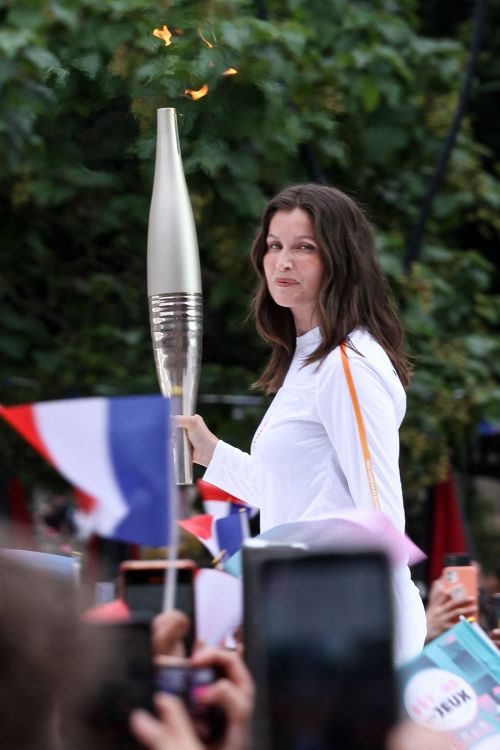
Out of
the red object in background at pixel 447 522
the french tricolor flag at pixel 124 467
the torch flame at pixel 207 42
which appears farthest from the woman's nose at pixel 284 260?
the red object in background at pixel 447 522

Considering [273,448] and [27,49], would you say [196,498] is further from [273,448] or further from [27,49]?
[273,448]

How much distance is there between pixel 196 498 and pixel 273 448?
3.51 meters

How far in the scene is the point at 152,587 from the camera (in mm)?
1737

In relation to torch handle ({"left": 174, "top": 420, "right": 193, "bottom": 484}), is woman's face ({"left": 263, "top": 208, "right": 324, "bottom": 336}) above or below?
above

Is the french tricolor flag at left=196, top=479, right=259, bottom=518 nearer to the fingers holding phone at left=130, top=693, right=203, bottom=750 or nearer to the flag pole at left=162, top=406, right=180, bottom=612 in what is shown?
the flag pole at left=162, top=406, right=180, bottom=612

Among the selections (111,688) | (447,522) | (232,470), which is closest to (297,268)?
(232,470)

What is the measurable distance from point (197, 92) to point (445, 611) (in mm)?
1403

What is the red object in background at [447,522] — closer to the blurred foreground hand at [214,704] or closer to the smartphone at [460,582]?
the smartphone at [460,582]

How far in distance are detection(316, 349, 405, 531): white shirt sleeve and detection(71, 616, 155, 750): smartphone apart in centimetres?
105

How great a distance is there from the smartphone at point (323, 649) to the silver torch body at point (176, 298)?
1.29 m

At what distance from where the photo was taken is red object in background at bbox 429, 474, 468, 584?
6.95m

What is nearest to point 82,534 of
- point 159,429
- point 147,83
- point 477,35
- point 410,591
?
point 159,429

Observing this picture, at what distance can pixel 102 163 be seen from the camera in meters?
3.69

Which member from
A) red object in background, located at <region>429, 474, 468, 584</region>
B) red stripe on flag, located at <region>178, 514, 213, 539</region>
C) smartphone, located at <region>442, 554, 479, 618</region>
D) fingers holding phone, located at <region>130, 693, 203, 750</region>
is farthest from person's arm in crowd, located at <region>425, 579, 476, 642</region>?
red object in background, located at <region>429, 474, 468, 584</region>
